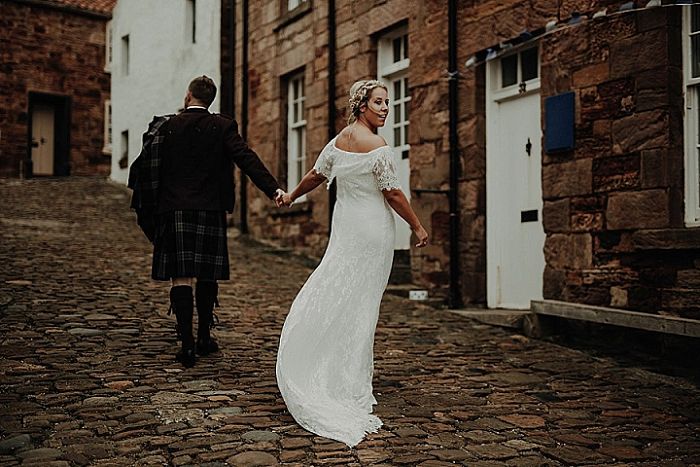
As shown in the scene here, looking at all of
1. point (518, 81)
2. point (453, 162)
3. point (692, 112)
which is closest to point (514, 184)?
point (453, 162)

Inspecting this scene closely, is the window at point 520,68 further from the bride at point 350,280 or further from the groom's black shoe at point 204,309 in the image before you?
the groom's black shoe at point 204,309

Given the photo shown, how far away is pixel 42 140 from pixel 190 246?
2302cm

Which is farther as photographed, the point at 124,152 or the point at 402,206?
the point at 124,152

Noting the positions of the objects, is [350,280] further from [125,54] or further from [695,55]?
[125,54]

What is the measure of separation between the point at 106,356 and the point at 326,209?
6.66 meters

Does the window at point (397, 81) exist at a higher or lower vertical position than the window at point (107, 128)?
lower

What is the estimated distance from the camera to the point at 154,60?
789 inches

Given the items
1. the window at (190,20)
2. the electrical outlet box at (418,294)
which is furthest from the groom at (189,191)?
the window at (190,20)

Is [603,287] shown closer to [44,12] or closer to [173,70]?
[173,70]

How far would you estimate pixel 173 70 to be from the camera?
18.9 metres

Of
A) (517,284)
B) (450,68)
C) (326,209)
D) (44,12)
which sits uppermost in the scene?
(44,12)

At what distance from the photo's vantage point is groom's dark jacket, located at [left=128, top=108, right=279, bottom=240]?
Result: 6.07 metres

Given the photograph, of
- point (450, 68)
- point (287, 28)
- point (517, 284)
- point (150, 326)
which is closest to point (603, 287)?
point (517, 284)

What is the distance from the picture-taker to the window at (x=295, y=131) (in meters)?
14.1
